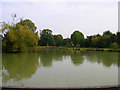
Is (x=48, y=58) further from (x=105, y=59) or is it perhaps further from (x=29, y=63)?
(x=105, y=59)

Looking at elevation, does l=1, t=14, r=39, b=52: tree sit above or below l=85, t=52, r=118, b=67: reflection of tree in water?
above

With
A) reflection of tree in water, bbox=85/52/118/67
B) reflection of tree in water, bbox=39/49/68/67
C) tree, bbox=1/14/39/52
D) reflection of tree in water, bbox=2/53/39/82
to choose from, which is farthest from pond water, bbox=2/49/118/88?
tree, bbox=1/14/39/52

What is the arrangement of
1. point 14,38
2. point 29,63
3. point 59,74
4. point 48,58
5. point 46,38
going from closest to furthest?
point 59,74
point 29,63
point 48,58
point 14,38
point 46,38

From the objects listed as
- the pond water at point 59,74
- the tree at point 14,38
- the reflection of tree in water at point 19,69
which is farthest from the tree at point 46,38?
the pond water at point 59,74

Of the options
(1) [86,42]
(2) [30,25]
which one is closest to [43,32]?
(2) [30,25]

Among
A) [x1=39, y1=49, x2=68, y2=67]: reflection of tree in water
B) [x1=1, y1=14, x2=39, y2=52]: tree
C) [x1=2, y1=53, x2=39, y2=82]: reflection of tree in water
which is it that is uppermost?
[x1=1, y1=14, x2=39, y2=52]: tree

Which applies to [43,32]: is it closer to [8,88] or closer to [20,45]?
→ [20,45]

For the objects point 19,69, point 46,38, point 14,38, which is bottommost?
point 19,69

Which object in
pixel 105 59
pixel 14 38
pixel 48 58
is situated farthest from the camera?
pixel 14 38

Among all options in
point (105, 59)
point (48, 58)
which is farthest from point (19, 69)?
point (105, 59)

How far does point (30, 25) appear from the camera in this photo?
25578mm

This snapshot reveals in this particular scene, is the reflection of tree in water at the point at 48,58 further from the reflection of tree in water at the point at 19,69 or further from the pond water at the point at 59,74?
the reflection of tree in water at the point at 19,69

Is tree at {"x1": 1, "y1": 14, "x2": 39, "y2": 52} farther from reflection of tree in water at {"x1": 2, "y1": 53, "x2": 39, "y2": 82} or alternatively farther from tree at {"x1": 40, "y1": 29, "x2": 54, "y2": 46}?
tree at {"x1": 40, "y1": 29, "x2": 54, "y2": 46}

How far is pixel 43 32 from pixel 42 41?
2.56m
